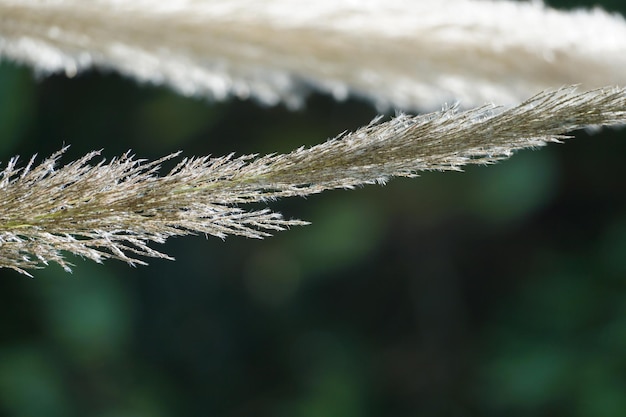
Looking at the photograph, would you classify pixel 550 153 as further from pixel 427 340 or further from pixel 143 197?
pixel 143 197

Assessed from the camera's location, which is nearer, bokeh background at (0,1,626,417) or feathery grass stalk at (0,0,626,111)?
feathery grass stalk at (0,0,626,111)

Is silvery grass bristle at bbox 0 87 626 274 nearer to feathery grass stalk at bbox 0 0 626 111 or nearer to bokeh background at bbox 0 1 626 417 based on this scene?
feathery grass stalk at bbox 0 0 626 111

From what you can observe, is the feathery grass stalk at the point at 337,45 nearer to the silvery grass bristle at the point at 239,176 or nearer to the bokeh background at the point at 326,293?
the silvery grass bristle at the point at 239,176

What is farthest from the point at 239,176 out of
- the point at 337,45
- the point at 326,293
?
the point at 326,293

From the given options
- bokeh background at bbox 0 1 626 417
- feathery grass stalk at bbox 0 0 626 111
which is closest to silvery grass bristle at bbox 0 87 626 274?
feathery grass stalk at bbox 0 0 626 111

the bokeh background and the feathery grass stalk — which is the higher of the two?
the feathery grass stalk
